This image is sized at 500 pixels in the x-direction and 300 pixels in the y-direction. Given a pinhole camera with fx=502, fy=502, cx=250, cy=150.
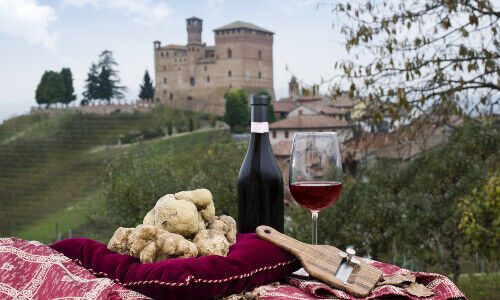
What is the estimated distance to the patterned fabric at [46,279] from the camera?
1.11 meters

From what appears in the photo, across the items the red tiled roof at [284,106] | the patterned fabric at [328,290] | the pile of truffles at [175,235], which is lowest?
the patterned fabric at [328,290]

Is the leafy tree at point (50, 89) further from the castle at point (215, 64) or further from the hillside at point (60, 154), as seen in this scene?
the castle at point (215, 64)

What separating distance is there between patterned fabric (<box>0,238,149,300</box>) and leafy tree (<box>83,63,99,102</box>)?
5022cm

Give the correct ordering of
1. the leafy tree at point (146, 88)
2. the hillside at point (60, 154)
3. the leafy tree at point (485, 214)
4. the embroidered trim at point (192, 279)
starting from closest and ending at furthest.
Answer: the embroidered trim at point (192, 279)
the leafy tree at point (485, 214)
the hillside at point (60, 154)
the leafy tree at point (146, 88)

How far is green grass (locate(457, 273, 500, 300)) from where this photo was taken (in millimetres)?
6090

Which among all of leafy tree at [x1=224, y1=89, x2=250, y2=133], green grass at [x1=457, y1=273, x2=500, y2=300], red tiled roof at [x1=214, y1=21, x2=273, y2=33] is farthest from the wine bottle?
red tiled roof at [x1=214, y1=21, x2=273, y2=33]

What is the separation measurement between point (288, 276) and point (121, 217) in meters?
6.83

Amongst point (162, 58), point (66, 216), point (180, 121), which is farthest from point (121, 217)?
point (162, 58)

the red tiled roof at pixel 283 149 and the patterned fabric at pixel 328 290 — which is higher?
the patterned fabric at pixel 328 290

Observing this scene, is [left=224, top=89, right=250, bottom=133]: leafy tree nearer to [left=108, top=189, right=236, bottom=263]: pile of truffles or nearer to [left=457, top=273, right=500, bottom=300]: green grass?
[left=457, top=273, right=500, bottom=300]: green grass

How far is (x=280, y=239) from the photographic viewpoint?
1.30 meters

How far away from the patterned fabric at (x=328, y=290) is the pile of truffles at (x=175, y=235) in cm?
14

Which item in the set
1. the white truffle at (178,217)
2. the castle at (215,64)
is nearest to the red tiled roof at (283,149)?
the white truffle at (178,217)

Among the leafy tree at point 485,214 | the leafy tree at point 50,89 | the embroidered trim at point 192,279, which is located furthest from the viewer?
the leafy tree at point 50,89
